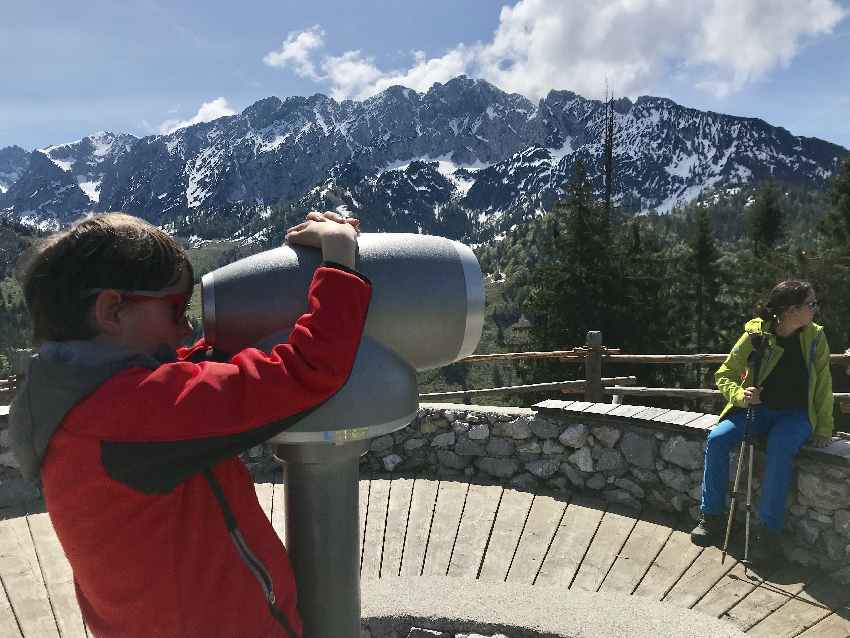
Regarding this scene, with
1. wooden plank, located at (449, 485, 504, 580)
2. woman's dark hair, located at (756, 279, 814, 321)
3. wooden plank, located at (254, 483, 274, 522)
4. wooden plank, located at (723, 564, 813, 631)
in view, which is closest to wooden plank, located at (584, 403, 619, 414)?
wooden plank, located at (449, 485, 504, 580)

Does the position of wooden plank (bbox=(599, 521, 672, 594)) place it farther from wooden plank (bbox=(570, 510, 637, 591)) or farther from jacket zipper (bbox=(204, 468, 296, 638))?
jacket zipper (bbox=(204, 468, 296, 638))

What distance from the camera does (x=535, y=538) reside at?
11.0 feet

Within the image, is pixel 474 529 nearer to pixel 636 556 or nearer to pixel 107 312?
pixel 636 556

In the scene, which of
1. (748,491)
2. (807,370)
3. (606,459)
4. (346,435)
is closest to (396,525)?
(606,459)

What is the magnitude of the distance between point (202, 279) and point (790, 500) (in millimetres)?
3180

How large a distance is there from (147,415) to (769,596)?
2.92 m

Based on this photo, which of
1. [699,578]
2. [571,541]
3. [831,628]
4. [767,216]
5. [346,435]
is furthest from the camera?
[767,216]

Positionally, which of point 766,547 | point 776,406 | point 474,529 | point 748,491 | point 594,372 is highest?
point 776,406

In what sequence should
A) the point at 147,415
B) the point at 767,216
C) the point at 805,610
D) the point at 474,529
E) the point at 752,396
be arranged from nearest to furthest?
1. the point at 147,415
2. the point at 805,610
3. the point at 752,396
4. the point at 474,529
5. the point at 767,216

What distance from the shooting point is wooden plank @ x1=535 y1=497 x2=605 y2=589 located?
9.82 feet

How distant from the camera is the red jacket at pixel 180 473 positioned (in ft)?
3.06

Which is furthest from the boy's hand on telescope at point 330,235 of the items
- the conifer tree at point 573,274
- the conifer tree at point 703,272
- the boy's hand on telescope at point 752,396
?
the conifer tree at point 703,272

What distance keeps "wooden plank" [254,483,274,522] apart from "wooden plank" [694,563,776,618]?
237cm

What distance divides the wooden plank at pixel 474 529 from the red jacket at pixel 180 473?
211 centimetres
